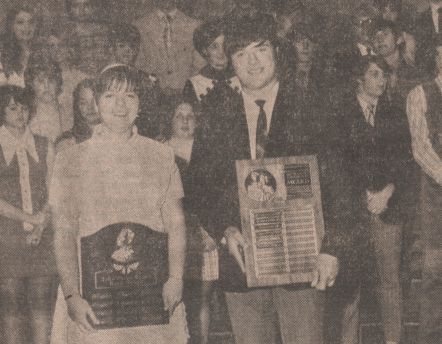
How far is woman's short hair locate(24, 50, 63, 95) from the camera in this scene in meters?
5.70

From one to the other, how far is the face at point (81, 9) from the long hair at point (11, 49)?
29 centimetres

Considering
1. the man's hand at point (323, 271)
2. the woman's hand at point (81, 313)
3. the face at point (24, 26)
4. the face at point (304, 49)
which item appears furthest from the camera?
the face at point (304, 49)

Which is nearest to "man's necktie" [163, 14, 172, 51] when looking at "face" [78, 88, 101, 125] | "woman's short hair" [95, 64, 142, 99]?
"woman's short hair" [95, 64, 142, 99]

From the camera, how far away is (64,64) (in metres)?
5.70

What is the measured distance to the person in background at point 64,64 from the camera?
5.70 metres

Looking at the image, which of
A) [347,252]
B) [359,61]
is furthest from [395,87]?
[347,252]

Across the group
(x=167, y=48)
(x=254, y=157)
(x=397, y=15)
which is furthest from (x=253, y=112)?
(x=397, y=15)

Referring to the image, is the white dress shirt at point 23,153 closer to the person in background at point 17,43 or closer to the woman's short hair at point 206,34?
the person in background at point 17,43

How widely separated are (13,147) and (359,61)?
7.67 ft

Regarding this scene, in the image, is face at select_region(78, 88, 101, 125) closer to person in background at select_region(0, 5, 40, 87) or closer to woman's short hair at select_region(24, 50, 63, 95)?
woman's short hair at select_region(24, 50, 63, 95)

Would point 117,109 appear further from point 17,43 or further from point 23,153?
point 17,43

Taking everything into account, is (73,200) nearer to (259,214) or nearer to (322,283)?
(259,214)

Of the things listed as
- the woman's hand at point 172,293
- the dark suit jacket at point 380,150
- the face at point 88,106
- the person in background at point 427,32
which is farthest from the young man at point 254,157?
the person in background at point 427,32

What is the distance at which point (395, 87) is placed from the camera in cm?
595
